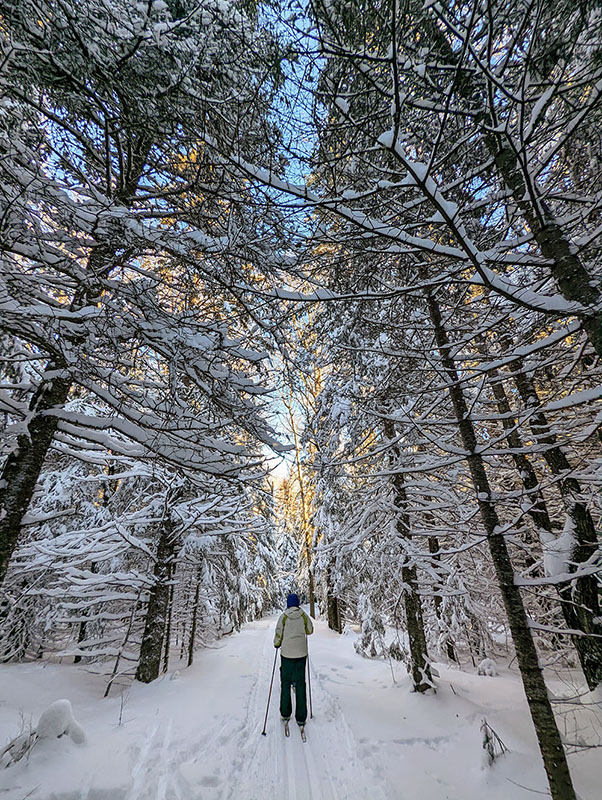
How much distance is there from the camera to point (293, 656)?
517 centimetres

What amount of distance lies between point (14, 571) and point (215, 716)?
4.33 m

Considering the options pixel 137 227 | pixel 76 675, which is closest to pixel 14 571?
pixel 76 675

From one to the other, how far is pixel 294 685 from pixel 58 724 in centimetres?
313

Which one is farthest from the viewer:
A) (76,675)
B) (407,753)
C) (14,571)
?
(76,675)

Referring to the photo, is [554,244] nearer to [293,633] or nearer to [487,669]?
[293,633]

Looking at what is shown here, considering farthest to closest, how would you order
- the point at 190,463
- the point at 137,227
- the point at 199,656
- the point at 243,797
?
the point at 199,656 < the point at 190,463 < the point at 243,797 < the point at 137,227

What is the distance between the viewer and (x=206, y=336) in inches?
125

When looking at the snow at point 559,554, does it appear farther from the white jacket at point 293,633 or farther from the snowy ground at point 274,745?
the white jacket at point 293,633

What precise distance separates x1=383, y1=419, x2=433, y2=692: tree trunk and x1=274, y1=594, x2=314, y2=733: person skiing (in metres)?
2.05

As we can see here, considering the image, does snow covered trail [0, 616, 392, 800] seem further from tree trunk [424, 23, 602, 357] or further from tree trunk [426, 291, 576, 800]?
tree trunk [424, 23, 602, 357]

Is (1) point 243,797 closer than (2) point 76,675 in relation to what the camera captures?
Yes

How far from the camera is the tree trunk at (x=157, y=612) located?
257 inches

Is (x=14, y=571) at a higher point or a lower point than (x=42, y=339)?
lower

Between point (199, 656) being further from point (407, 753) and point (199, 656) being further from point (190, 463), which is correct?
point (190, 463)
